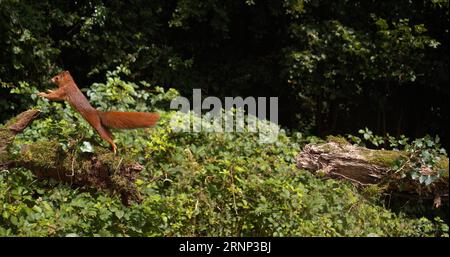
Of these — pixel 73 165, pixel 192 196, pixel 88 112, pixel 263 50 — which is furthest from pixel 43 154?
pixel 263 50

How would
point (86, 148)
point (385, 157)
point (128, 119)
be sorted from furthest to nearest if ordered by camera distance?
point (385, 157) → point (86, 148) → point (128, 119)

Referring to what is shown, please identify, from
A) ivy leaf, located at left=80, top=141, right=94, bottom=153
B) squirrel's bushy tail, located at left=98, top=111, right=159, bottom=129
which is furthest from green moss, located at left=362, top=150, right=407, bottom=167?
ivy leaf, located at left=80, top=141, right=94, bottom=153

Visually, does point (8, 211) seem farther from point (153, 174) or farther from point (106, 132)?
point (153, 174)

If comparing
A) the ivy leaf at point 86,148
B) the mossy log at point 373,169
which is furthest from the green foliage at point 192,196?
the mossy log at point 373,169

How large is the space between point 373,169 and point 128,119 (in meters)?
2.37

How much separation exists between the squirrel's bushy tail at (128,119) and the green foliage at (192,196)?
10.5 inches

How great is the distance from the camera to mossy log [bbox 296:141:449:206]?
18.2 ft

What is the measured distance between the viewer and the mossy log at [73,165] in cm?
460

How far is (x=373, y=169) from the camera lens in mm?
5594

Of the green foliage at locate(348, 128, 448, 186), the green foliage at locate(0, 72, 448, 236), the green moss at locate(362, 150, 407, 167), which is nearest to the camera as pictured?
the green foliage at locate(0, 72, 448, 236)

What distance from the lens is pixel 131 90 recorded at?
5984 mm

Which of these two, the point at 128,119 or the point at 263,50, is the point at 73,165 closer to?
the point at 128,119

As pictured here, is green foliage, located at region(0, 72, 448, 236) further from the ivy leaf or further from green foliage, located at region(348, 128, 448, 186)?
green foliage, located at region(348, 128, 448, 186)

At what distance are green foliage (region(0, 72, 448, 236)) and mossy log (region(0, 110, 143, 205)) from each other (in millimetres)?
78
